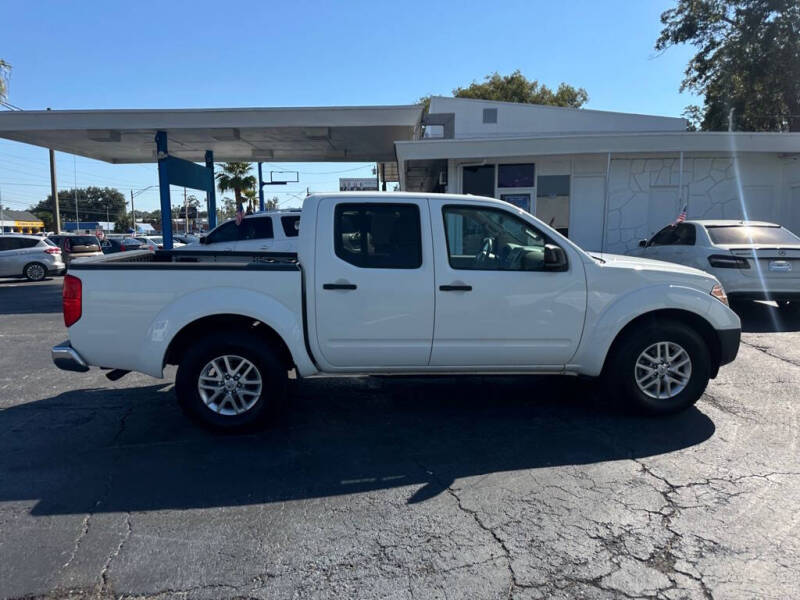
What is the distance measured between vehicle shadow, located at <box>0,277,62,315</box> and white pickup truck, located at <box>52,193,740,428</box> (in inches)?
343

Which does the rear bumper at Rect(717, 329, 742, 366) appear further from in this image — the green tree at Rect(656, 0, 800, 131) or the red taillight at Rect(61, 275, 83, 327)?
the green tree at Rect(656, 0, 800, 131)

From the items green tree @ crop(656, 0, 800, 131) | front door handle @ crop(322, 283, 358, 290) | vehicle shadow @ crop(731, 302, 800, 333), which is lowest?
vehicle shadow @ crop(731, 302, 800, 333)

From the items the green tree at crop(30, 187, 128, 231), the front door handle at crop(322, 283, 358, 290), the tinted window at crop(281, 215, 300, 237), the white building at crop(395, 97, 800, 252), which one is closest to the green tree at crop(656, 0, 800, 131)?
the white building at crop(395, 97, 800, 252)

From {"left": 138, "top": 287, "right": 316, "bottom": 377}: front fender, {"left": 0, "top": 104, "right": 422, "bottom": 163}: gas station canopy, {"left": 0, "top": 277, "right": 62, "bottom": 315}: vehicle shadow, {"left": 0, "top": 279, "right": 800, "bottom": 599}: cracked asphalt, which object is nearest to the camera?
{"left": 0, "top": 279, "right": 800, "bottom": 599}: cracked asphalt

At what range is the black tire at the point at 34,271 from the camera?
18.7 m

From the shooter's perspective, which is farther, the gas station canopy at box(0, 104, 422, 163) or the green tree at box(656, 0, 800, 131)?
the green tree at box(656, 0, 800, 131)

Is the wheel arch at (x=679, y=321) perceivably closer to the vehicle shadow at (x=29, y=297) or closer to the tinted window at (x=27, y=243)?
the vehicle shadow at (x=29, y=297)

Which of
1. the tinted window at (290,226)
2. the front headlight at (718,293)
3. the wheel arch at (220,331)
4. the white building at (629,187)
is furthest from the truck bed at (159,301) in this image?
the white building at (629,187)

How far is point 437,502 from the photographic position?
12.1 feet

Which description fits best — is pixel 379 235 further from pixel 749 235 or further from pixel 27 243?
pixel 27 243

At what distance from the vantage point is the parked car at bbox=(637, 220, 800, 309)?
9008mm

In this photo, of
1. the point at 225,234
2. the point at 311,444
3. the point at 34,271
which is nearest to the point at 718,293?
the point at 311,444

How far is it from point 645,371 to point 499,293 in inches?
59.2

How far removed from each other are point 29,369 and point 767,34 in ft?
84.4
